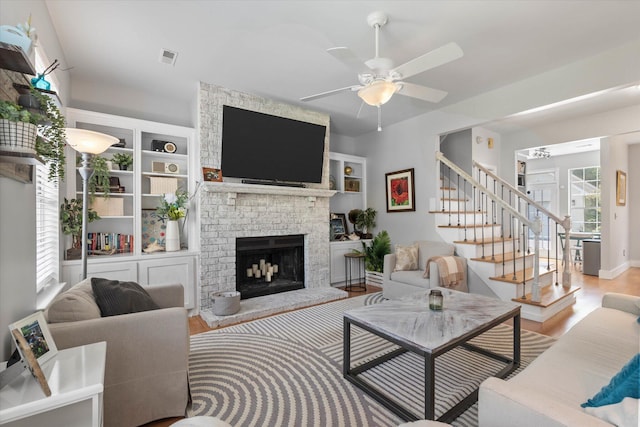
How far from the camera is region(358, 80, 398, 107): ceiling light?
88.4 inches

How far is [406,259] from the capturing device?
4148 mm

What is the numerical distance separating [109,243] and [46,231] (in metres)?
1.05

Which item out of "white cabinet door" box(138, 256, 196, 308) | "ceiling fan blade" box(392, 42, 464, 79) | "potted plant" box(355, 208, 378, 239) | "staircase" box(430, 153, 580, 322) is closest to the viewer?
"ceiling fan blade" box(392, 42, 464, 79)

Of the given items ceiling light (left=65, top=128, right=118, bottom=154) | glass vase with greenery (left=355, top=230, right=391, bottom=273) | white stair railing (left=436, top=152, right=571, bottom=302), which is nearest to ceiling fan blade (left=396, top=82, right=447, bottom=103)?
white stair railing (left=436, top=152, right=571, bottom=302)

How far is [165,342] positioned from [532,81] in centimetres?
448

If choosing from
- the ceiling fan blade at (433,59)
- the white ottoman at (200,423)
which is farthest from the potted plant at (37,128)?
the ceiling fan blade at (433,59)

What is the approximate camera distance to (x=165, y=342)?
5.77 ft

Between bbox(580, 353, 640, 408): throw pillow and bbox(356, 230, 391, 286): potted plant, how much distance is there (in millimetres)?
3828

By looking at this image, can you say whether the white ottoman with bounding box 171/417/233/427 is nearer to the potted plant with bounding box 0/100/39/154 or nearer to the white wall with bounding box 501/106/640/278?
the potted plant with bounding box 0/100/39/154

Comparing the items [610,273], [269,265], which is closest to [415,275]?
[269,265]

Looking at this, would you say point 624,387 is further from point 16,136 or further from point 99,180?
point 99,180

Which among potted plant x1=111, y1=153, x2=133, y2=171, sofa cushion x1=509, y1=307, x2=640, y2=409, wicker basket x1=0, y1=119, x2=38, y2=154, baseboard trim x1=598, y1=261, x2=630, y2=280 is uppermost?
potted plant x1=111, y1=153, x2=133, y2=171

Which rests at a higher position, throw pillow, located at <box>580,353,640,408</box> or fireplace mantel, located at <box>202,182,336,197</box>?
fireplace mantel, located at <box>202,182,336,197</box>

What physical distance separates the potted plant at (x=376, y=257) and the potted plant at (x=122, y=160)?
369 centimetres
